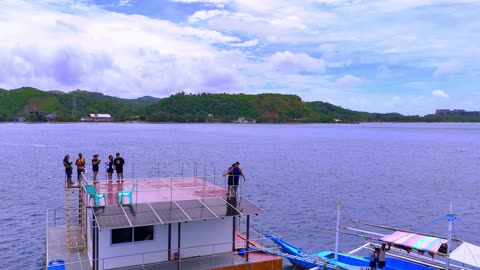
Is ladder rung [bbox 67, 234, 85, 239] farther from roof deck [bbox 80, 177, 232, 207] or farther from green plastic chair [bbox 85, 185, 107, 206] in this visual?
green plastic chair [bbox 85, 185, 107, 206]

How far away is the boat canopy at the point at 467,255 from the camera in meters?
20.2

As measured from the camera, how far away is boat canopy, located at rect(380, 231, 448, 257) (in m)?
21.0

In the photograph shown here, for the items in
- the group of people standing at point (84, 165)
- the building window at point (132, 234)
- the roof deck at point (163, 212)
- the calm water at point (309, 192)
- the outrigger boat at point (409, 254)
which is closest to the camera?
the roof deck at point (163, 212)

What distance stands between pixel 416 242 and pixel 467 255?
2380mm

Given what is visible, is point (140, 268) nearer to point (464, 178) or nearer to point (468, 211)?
point (468, 211)

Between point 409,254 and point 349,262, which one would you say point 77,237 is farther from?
point 409,254

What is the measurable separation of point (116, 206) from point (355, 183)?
4854cm

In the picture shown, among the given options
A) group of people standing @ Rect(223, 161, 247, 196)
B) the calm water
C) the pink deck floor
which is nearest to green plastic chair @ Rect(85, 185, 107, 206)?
the pink deck floor

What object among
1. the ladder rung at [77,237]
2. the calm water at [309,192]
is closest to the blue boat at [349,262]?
the calm water at [309,192]

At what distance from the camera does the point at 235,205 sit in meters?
21.8

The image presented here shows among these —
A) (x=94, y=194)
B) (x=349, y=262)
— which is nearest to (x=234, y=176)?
(x=94, y=194)

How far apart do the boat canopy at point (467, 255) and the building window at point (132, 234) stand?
14.9 m

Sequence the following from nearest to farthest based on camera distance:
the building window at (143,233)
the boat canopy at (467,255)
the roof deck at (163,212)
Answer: the roof deck at (163,212), the building window at (143,233), the boat canopy at (467,255)

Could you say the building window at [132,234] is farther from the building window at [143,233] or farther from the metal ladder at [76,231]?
the metal ladder at [76,231]
